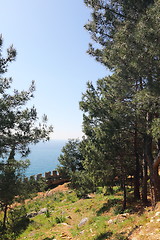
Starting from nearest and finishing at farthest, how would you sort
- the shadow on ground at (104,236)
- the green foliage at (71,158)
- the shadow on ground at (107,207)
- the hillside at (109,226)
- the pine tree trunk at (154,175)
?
the hillside at (109,226) → the shadow on ground at (104,236) → the pine tree trunk at (154,175) → the shadow on ground at (107,207) → the green foliage at (71,158)

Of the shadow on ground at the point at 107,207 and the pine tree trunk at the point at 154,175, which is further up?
the pine tree trunk at the point at 154,175

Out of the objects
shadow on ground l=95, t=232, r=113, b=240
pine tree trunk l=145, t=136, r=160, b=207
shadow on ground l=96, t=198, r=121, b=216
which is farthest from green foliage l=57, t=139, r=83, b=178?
shadow on ground l=95, t=232, r=113, b=240

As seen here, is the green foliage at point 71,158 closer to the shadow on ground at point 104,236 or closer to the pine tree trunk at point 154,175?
the pine tree trunk at point 154,175

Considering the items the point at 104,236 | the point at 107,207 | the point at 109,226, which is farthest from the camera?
the point at 107,207

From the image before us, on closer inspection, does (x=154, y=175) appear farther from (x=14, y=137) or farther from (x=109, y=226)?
(x=14, y=137)

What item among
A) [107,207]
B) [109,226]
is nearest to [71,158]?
[107,207]

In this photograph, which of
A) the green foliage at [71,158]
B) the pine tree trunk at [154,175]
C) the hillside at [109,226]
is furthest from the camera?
the green foliage at [71,158]

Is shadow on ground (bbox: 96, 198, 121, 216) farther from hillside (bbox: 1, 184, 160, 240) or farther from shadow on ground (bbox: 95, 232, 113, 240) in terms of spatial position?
shadow on ground (bbox: 95, 232, 113, 240)

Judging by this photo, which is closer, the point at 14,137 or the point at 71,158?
the point at 14,137

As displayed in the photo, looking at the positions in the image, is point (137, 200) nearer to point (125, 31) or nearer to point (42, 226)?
point (42, 226)

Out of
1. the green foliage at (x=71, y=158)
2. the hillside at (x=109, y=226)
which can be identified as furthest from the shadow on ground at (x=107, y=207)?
the green foliage at (x=71, y=158)

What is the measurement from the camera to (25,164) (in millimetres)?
8961

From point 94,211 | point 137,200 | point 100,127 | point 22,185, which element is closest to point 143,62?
point 100,127

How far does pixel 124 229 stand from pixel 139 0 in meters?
10.9
